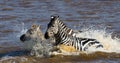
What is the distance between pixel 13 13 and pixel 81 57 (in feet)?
24.6

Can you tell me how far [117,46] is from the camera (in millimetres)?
13086

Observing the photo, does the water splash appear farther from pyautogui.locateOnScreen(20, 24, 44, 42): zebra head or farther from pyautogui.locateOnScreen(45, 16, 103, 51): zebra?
pyautogui.locateOnScreen(20, 24, 44, 42): zebra head

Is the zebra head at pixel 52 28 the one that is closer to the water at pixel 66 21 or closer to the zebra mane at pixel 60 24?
the zebra mane at pixel 60 24

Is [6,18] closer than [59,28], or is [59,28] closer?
[59,28]

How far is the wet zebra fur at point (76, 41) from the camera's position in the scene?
12.0m

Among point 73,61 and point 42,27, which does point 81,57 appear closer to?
point 73,61

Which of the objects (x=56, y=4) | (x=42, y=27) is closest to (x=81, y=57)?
(x=42, y=27)

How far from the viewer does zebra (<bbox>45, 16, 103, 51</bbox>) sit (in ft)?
38.5

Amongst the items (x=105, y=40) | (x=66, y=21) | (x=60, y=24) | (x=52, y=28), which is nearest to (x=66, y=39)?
(x=60, y=24)

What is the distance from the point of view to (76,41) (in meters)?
12.3

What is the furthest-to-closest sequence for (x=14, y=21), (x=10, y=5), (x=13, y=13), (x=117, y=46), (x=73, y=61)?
(x=10, y=5) → (x=13, y=13) → (x=14, y=21) → (x=117, y=46) → (x=73, y=61)

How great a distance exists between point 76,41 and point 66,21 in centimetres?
516

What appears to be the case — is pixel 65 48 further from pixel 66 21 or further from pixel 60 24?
pixel 66 21

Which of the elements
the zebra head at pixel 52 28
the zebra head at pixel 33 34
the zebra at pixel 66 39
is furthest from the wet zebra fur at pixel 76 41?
the zebra head at pixel 33 34
